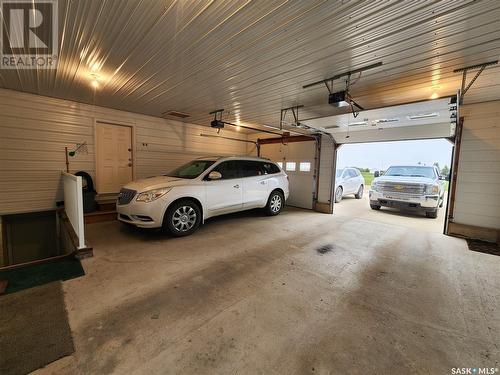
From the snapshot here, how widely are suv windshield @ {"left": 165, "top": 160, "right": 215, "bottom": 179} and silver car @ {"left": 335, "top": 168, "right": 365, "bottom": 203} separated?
190 inches

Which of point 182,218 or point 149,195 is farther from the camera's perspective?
point 182,218

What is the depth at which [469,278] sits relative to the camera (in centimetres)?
271

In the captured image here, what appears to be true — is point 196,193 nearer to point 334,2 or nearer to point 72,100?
point 334,2

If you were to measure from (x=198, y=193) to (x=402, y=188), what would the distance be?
5.85 m

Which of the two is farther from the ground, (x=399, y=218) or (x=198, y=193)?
Result: (x=198, y=193)

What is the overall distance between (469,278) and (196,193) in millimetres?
4241

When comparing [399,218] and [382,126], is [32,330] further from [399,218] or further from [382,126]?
[399,218]

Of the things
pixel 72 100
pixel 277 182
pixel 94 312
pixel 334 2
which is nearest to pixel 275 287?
pixel 94 312

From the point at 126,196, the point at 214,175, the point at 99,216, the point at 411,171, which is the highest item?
the point at 411,171

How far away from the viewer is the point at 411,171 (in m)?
6.73

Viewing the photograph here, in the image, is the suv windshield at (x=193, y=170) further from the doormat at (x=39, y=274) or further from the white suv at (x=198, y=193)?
the doormat at (x=39, y=274)

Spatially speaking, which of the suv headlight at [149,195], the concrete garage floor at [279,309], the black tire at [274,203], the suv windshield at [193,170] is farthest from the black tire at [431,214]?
the suv headlight at [149,195]

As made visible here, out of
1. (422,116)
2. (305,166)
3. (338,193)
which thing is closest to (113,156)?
(305,166)

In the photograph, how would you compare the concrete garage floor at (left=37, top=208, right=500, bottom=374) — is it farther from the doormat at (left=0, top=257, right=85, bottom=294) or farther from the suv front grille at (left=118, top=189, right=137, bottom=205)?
the suv front grille at (left=118, top=189, right=137, bottom=205)
